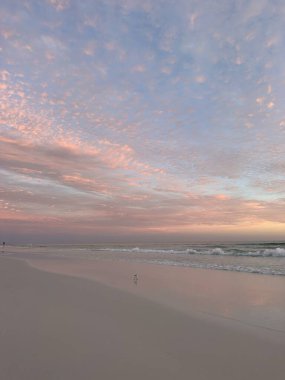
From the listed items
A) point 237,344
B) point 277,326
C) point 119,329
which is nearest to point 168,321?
point 119,329

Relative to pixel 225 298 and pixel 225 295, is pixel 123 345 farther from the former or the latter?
pixel 225 295

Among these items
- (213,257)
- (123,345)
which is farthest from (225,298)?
(213,257)

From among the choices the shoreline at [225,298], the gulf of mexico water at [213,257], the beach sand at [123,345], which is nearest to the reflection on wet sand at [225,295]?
the shoreline at [225,298]

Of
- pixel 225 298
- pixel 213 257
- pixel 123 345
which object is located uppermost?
pixel 213 257

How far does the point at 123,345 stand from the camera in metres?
4.96

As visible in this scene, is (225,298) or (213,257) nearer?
(225,298)

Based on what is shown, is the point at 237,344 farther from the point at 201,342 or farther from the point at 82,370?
the point at 82,370

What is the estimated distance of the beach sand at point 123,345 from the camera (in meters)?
3.99

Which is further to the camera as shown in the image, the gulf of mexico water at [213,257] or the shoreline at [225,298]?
the gulf of mexico water at [213,257]

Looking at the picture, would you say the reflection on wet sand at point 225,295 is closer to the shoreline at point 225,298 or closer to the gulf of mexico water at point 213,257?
the shoreline at point 225,298

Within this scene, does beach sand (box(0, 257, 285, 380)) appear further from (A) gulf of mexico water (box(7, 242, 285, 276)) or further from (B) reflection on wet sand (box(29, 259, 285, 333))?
(A) gulf of mexico water (box(7, 242, 285, 276))

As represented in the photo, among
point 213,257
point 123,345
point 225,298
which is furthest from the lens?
point 213,257

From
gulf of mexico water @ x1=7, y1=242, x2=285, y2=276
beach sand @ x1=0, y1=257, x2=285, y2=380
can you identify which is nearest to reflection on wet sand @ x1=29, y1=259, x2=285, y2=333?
beach sand @ x1=0, y1=257, x2=285, y2=380

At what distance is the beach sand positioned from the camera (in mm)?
3994
